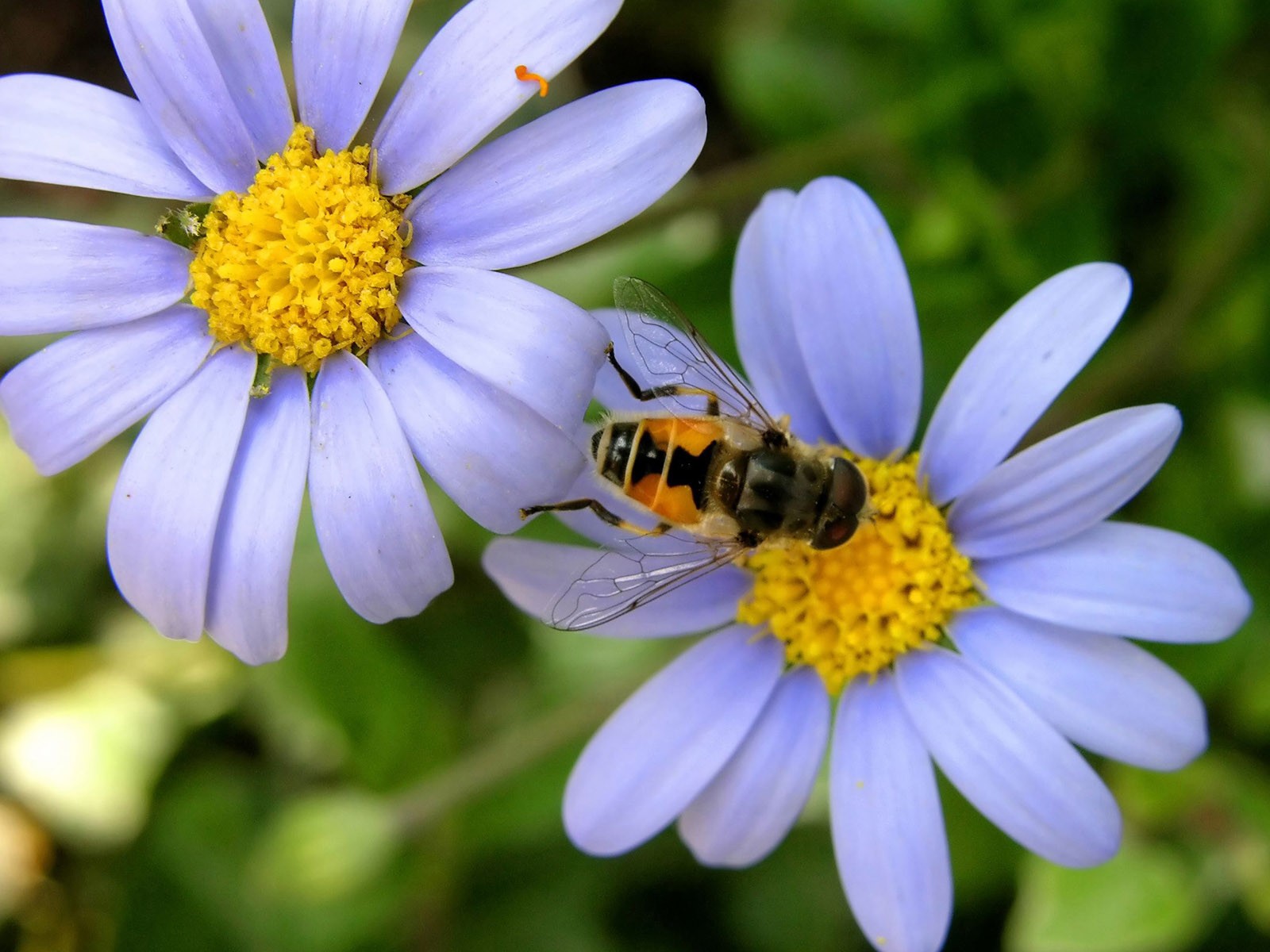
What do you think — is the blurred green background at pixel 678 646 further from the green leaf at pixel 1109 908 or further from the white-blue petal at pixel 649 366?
the white-blue petal at pixel 649 366

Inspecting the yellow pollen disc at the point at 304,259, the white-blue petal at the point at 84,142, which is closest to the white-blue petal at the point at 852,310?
the yellow pollen disc at the point at 304,259

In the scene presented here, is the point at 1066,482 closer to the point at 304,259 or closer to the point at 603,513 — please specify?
the point at 603,513

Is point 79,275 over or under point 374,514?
over

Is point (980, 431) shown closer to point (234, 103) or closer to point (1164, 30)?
point (234, 103)

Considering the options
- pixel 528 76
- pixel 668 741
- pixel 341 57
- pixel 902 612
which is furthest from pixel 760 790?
pixel 341 57

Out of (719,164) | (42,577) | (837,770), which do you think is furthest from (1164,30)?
(42,577)

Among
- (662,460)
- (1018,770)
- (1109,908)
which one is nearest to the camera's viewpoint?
(1018,770)

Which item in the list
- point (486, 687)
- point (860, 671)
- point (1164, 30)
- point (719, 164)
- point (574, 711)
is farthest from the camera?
point (719, 164)
